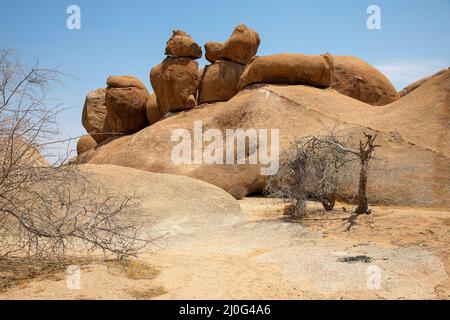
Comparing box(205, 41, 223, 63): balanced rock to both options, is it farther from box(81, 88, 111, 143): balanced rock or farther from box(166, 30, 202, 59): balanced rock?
box(81, 88, 111, 143): balanced rock

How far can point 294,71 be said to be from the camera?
13531 millimetres

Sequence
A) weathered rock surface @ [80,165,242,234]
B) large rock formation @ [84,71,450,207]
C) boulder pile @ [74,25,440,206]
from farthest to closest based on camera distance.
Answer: boulder pile @ [74,25,440,206] < large rock formation @ [84,71,450,207] < weathered rock surface @ [80,165,242,234]

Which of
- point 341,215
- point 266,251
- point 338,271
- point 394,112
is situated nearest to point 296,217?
point 341,215

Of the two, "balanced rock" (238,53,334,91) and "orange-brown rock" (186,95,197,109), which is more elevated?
"balanced rock" (238,53,334,91)

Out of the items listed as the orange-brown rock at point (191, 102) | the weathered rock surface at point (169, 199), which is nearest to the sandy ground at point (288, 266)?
the weathered rock surface at point (169, 199)

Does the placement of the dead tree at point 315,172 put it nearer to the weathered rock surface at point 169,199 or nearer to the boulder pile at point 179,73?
the weathered rock surface at point 169,199

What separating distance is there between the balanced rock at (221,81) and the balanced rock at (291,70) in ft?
5.51

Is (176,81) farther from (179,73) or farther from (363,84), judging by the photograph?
(363,84)

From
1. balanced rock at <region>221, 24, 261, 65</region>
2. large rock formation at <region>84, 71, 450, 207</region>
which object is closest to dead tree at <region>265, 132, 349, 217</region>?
large rock formation at <region>84, 71, 450, 207</region>

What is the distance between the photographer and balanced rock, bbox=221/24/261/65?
15508 millimetres

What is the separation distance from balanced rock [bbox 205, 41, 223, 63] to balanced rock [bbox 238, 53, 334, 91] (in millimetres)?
3115
